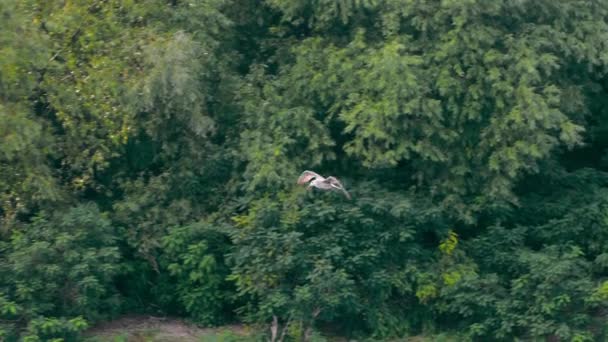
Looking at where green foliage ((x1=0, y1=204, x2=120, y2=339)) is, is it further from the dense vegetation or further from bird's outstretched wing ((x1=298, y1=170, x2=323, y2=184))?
bird's outstretched wing ((x1=298, y1=170, x2=323, y2=184))

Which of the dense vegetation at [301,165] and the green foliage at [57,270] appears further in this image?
the dense vegetation at [301,165]

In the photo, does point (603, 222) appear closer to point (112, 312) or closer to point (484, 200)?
point (484, 200)

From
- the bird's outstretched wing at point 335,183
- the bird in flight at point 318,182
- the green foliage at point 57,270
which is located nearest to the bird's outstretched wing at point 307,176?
the bird in flight at point 318,182

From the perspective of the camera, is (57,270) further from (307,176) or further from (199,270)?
(307,176)

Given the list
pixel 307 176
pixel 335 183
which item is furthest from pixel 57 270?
pixel 335 183

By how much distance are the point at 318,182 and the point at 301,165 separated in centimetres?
67

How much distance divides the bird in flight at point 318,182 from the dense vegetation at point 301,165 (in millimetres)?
242

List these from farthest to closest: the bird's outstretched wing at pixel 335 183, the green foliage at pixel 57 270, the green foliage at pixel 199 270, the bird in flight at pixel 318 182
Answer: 1. the green foliage at pixel 199 270
2. the bird's outstretched wing at pixel 335 183
3. the bird in flight at pixel 318 182
4. the green foliage at pixel 57 270

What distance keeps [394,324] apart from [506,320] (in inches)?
61.9

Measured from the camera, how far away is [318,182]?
13.8 meters

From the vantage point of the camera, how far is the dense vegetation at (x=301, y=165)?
13.5 meters

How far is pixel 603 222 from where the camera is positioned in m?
14.5

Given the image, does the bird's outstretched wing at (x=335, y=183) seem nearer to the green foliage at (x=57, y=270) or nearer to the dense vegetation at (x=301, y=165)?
the dense vegetation at (x=301, y=165)

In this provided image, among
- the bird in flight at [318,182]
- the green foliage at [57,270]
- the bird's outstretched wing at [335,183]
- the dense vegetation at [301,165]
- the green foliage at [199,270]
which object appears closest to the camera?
the green foliage at [57,270]
